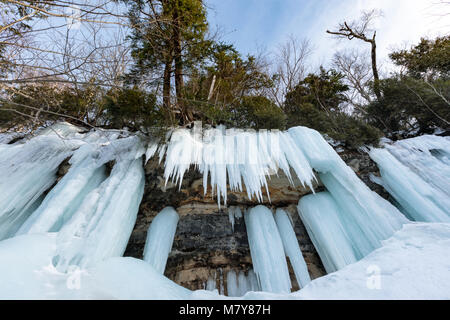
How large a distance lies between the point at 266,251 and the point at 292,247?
42cm

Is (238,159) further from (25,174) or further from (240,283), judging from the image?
(25,174)

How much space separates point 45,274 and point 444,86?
22.0 ft

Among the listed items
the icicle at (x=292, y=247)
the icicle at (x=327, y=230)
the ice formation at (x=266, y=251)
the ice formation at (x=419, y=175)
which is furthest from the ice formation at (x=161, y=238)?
the ice formation at (x=419, y=175)

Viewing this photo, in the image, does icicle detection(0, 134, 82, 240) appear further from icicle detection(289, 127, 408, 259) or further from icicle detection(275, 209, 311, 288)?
icicle detection(289, 127, 408, 259)

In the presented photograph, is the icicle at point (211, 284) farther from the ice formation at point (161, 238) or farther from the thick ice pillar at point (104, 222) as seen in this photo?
the thick ice pillar at point (104, 222)

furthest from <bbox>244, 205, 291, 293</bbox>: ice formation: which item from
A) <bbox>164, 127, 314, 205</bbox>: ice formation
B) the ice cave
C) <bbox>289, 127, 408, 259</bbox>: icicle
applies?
<bbox>289, 127, 408, 259</bbox>: icicle

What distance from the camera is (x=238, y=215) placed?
10.5ft

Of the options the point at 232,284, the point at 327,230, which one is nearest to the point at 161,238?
the point at 232,284

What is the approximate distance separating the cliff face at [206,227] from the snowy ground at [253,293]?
1.16 metres

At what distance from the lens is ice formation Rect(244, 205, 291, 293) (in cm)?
242

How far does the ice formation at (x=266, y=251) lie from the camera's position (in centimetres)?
242
